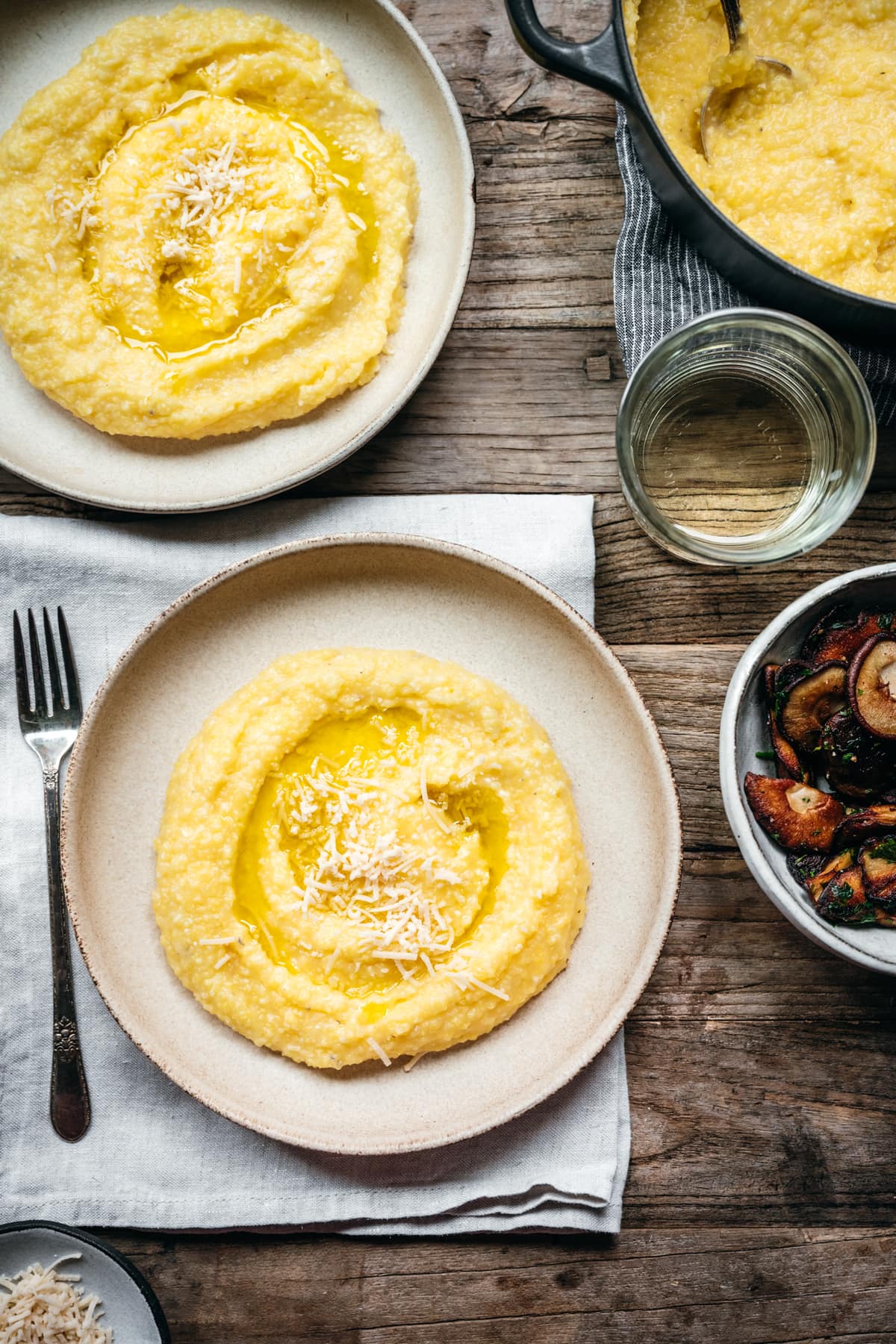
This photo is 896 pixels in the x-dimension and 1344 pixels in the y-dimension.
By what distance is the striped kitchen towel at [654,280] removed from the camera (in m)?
2.63

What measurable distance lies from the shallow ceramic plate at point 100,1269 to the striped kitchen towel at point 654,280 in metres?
2.61

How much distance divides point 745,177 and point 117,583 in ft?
6.24

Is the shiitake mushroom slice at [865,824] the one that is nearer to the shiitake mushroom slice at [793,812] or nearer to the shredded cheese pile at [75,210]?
the shiitake mushroom slice at [793,812]

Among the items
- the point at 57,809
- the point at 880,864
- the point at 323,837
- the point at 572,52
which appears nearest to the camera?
→ the point at 572,52

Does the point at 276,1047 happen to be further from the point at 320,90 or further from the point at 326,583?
the point at 320,90

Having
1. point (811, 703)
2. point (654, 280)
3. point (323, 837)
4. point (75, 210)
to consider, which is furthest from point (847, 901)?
point (75, 210)

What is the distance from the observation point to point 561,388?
2.82 metres

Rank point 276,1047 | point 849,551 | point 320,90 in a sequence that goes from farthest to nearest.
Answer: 1. point 849,551
2. point 320,90
3. point 276,1047

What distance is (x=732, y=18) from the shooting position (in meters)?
2.49

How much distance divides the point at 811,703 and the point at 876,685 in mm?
154

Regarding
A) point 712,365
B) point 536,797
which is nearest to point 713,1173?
point 536,797

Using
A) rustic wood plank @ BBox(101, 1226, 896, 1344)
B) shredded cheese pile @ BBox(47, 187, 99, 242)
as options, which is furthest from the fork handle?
shredded cheese pile @ BBox(47, 187, 99, 242)

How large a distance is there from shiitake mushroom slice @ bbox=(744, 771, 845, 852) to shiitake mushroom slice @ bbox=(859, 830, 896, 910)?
9cm

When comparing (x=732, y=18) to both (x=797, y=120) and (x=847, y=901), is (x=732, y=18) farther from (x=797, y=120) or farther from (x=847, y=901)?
(x=847, y=901)
